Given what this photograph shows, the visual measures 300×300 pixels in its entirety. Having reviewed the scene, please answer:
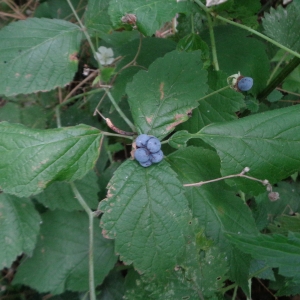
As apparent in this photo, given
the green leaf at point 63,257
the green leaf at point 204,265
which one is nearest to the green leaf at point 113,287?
the green leaf at point 63,257

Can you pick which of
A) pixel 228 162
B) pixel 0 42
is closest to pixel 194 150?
pixel 228 162

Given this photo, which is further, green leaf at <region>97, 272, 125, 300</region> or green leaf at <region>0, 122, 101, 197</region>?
green leaf at <region>97, 272, 125, 300</region>

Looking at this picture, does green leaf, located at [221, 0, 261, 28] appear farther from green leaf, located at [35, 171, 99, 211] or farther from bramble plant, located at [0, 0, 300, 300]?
green leaf, located at [35, 171, 99, 211]

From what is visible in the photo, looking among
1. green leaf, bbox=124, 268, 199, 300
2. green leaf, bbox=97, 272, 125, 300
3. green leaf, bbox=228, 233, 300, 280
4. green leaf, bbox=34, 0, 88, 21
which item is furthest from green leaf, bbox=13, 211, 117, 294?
green leaf, bbox=34, 0, 88, 21

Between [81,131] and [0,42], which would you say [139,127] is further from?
[0,42]

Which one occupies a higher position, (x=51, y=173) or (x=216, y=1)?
(x=216, y=1)

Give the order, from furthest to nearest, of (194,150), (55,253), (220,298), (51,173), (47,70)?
(55,253) < (47,70) < (220,298) < (194,150) < (51,173)
